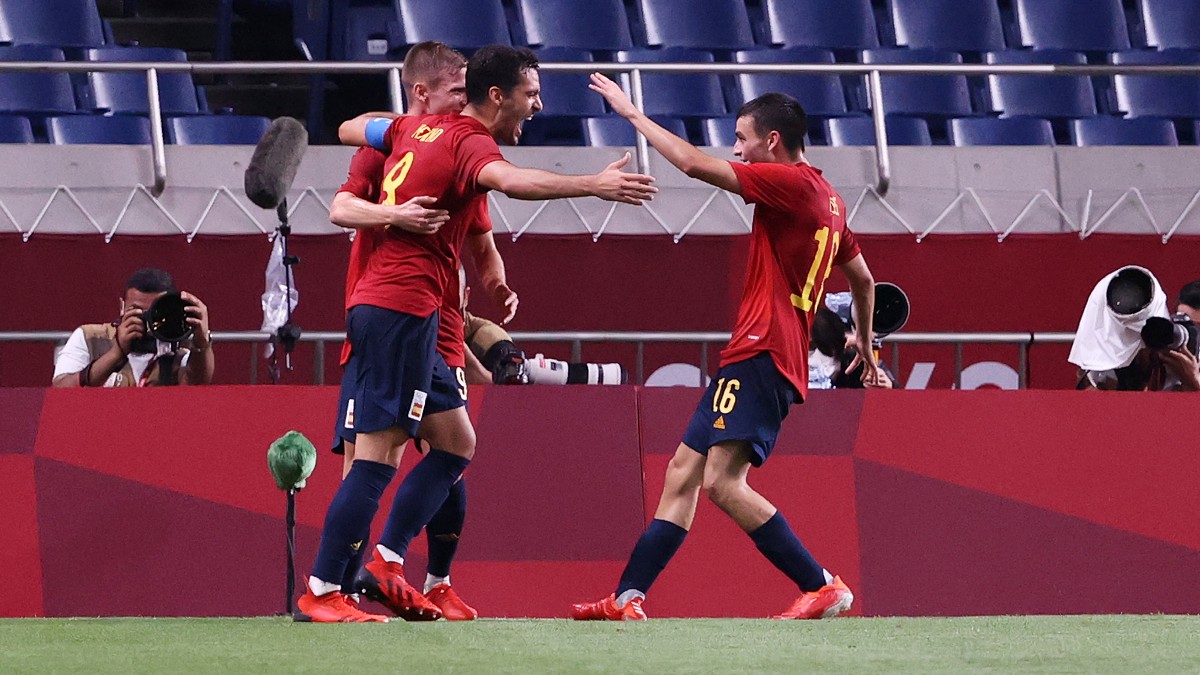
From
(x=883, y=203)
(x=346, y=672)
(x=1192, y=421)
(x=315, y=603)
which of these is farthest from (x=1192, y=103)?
(x=346, y=672)

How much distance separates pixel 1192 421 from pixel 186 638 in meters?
4.90

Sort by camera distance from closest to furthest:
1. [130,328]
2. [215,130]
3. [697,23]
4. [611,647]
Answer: [611,647] → [130,328] → [215,130] → [697,23]

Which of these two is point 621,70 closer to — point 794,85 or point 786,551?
point 794,85

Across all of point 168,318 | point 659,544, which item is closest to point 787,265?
point 659,544

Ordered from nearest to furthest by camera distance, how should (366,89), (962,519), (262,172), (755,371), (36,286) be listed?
1. (755,371)
2. (262,172)
3. (962,519)
4. (36,286)
5. (366,89)

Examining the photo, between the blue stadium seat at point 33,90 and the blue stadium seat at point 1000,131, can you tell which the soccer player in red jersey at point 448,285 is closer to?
the blue stadium seat at point 33,90

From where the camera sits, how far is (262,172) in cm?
697

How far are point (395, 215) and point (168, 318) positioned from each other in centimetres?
227

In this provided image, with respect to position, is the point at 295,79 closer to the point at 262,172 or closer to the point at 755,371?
the point at 262,172

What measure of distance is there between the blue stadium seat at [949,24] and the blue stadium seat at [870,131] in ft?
5.10

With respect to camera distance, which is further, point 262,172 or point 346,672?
point 262,172

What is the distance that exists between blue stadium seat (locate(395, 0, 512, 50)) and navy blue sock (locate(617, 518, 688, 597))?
703 centimetres

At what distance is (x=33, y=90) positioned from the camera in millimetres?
11961

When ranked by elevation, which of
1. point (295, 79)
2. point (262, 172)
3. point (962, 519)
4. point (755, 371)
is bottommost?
point (962, 519)
